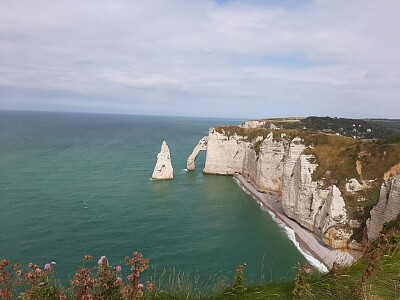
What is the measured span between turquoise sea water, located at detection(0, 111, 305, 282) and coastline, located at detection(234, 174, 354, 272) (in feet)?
3.10

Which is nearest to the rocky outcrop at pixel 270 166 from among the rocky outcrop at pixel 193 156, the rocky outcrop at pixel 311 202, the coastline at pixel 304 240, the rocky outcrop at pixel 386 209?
the coastline at pixel 304 240

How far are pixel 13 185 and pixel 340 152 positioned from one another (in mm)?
42269

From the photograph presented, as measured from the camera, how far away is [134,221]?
34000 mm

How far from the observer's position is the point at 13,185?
44.4 metres

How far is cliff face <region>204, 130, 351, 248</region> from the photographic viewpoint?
29344 millimetres

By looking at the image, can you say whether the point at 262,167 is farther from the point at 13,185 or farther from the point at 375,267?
the point at 375,267

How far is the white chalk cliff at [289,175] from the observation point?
96.2 feet

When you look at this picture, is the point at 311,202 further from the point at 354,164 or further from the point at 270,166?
the point at 270,166

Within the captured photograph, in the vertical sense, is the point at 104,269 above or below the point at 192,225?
above

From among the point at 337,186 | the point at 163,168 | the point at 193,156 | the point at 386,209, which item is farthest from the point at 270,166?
the point at 386,209

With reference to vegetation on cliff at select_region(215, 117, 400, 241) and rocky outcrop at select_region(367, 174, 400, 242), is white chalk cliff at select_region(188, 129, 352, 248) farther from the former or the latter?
rocky outcrop at select_region(367, 174, 400, 242)

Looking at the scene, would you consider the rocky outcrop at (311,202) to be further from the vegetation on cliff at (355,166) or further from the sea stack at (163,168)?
the sea stack at (163,168)

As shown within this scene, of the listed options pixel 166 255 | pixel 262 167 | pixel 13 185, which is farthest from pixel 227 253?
pixel 13 185

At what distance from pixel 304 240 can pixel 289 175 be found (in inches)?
358
